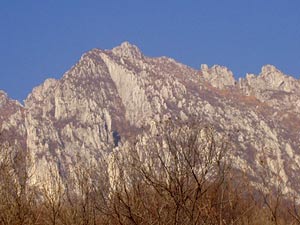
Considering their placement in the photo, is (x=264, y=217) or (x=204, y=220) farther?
(x=264, y=217)

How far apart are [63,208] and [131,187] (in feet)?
24.2

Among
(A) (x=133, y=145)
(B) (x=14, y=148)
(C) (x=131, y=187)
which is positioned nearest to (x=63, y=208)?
(B) (x=14, y=148)

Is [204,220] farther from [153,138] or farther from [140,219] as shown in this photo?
[153,138]

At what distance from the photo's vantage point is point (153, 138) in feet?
74.3

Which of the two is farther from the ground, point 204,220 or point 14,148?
point 14,148

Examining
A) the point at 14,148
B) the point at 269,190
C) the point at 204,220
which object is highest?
the point at 14,148

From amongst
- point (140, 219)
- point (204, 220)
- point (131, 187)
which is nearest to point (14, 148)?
point (131, 187)

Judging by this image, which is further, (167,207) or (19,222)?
(19,222)

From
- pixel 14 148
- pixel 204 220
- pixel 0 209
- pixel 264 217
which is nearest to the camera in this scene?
pixel 204 220

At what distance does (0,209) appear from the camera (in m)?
24.8

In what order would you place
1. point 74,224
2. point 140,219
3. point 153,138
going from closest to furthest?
point 140,219, point 153,138, point 74,224

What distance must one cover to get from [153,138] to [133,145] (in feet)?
4.88

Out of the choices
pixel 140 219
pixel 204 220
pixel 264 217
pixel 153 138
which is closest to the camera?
pixel 204 220

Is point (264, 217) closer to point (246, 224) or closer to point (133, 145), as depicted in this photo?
point (246, 224)
